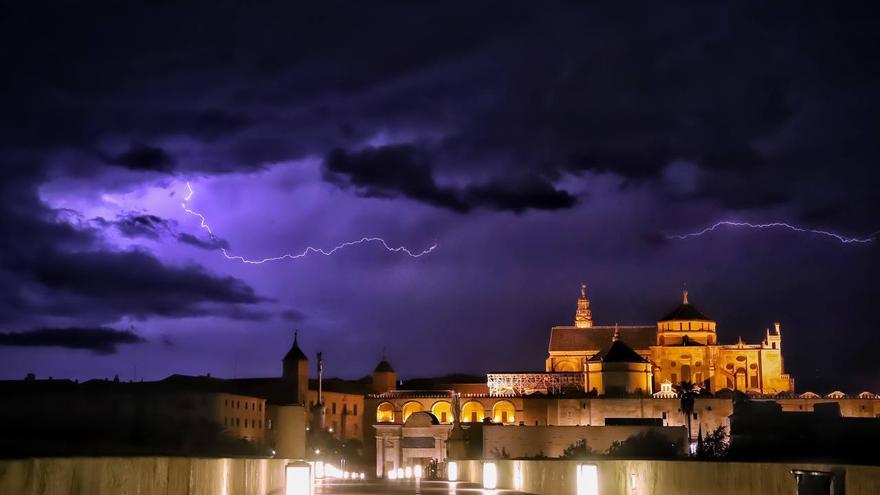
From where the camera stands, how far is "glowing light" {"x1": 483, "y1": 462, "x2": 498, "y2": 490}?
47.6 metres

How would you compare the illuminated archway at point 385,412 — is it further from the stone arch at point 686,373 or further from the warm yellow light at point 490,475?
the warm yellow light at point 490,475

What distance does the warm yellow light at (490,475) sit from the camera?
47.6 m

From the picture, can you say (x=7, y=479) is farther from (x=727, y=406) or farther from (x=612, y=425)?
(x=727, y=406)

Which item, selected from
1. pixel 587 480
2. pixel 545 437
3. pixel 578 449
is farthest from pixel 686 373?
pixel 587 480

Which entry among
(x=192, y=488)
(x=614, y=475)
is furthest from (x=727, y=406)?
(x=192, y=488)

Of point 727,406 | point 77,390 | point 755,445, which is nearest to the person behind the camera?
point 755,445

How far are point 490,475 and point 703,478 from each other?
2700 centimetres

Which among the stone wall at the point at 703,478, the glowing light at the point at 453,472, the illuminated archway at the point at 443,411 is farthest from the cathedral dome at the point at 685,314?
the stone wall at the point at 703,478

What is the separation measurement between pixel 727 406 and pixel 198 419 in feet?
167

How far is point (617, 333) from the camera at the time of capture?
128625 millimetres

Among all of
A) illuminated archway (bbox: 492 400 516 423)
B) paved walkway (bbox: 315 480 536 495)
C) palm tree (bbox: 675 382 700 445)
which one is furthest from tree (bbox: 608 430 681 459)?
paved walkway (bbox: 315 480 536 495)

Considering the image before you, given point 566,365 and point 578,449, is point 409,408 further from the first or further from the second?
point 578,449

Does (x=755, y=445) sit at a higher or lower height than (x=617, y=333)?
lower

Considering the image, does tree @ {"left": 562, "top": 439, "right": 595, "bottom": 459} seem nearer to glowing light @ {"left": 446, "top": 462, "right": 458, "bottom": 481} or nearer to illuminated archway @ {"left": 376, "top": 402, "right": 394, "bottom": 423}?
glowing light @ {"left": 446, "top": 462, "right": 458, "bottom": 481}
